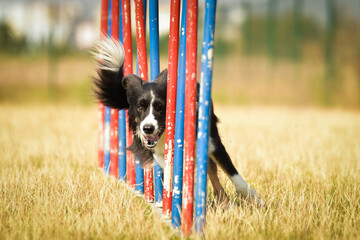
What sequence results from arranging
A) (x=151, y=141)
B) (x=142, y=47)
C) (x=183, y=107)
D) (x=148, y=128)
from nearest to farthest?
(x=183, y=107) → (x=148, y=128) → (x=151, y=141) → (x=142, y=47)

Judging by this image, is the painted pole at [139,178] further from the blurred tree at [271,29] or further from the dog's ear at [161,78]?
the blurred tree at [271,29]

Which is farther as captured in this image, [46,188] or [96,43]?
[96,43]

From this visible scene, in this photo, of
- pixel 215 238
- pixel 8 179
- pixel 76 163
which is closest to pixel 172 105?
pixel 215 238

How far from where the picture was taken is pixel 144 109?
2.91m

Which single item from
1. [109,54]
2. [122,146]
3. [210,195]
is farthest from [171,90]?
[122,146]

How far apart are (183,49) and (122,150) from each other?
5.06 ft

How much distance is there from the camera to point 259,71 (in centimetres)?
1281

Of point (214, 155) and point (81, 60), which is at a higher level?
point (81, 60)

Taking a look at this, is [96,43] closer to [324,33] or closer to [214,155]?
[214,155]

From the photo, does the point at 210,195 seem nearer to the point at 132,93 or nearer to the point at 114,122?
the point at 132,93

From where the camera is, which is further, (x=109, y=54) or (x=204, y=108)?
(x=109, y=54)

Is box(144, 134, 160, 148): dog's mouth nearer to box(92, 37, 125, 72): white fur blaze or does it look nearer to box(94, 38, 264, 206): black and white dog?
box(94, 38, 264, 206): black and white dog

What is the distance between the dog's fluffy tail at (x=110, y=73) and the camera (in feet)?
10.4

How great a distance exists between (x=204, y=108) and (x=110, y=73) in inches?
55.8
